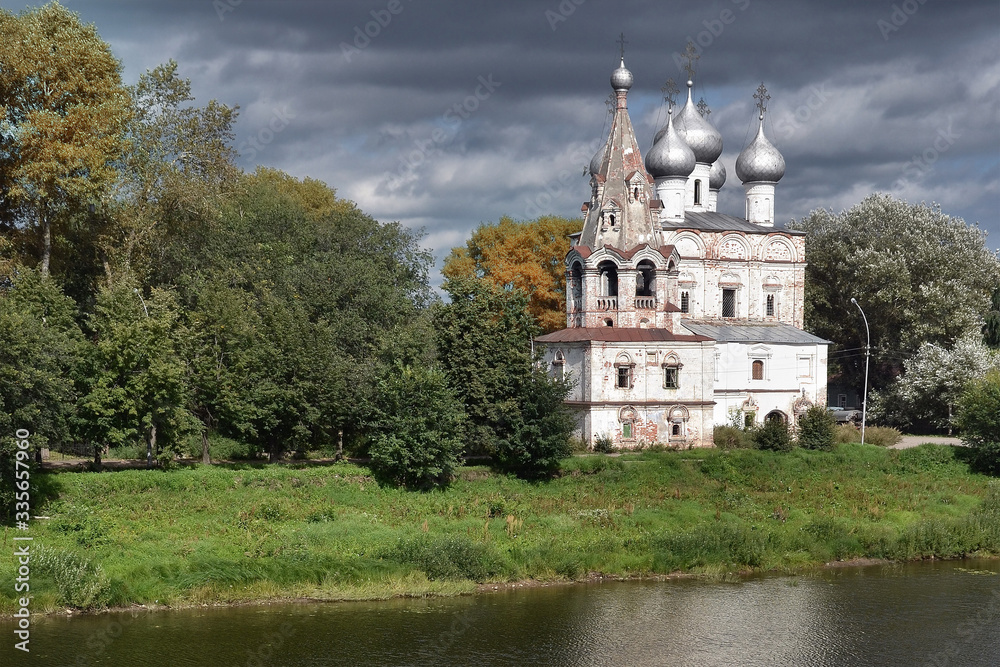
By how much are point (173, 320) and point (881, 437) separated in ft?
85.4

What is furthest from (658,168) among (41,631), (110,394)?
(41,631)

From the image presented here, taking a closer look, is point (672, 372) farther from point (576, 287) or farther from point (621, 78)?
point (621, 78)

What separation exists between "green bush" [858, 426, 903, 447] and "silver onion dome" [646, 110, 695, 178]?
1294cm

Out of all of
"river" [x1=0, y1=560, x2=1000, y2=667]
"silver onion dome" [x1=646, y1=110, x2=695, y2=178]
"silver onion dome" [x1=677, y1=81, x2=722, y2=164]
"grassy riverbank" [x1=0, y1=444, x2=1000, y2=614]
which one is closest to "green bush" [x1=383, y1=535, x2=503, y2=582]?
"grassy riverbank" [x1=0, y1=444, x2=1000, y2=614]

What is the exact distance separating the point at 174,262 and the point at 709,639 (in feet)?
83.6

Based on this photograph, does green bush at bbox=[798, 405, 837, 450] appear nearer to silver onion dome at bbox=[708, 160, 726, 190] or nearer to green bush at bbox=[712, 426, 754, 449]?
green bush at bbox=[712, 426, 754, 449]

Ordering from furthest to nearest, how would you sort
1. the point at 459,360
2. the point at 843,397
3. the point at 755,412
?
the point at 843,397
the point at 755,412
the point at 459,360

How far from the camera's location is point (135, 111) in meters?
37.0

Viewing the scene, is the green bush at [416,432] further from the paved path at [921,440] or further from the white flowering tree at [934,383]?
the white flowering tree at [934,383]

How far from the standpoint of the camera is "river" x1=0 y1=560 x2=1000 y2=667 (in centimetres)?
2139

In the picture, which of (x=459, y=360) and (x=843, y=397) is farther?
(x=843, y=397)

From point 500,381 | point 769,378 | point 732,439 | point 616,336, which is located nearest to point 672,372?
point 616,336

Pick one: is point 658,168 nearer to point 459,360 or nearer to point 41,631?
point 459,360

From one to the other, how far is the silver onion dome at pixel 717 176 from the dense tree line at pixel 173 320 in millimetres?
16814
